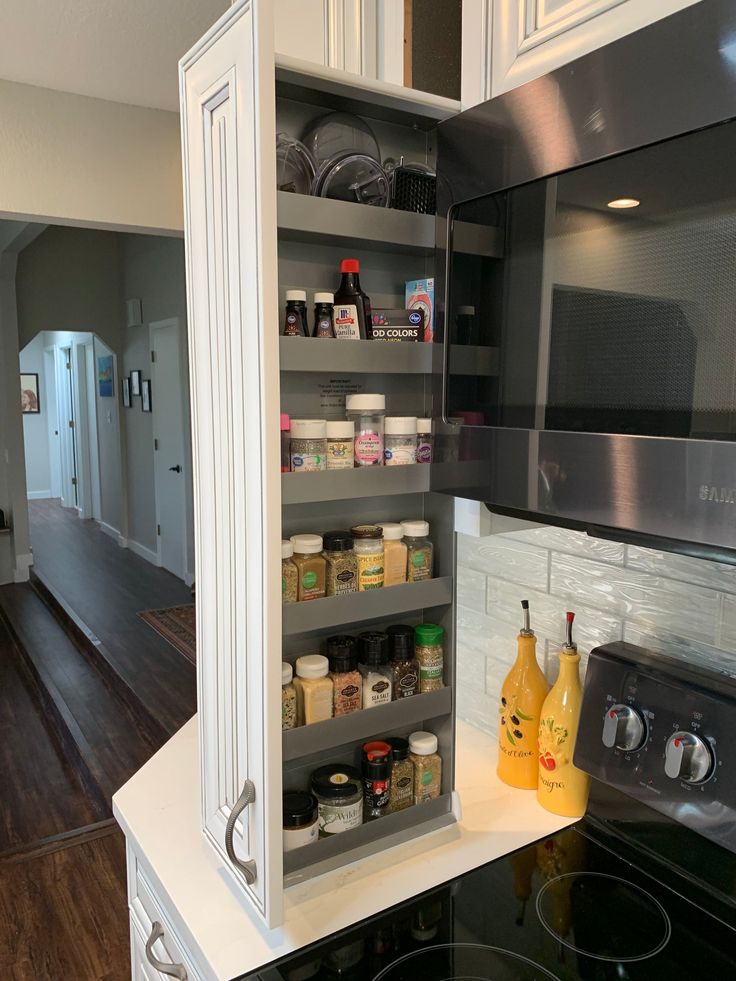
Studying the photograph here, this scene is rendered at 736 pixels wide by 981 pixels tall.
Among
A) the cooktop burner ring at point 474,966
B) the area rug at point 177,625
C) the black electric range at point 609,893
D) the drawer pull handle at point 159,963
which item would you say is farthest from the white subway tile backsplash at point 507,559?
the area rug at point 177,625

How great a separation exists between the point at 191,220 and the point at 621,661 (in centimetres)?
83

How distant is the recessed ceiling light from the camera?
2.29 ft

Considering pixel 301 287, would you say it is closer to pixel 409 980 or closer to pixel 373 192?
pixel 373 192

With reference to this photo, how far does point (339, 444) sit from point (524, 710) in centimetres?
58

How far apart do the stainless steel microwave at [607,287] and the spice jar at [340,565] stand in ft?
0.62

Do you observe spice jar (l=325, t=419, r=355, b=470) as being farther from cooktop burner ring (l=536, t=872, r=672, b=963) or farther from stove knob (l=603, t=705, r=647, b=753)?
cooktop burner ring (l=536, t=872, r=672, b=963)

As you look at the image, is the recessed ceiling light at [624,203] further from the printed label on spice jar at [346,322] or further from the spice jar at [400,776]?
the spice jar at [400,776]

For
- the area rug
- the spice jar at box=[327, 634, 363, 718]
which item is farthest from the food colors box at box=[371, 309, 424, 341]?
the area rug

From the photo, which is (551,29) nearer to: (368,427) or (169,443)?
(368,427)

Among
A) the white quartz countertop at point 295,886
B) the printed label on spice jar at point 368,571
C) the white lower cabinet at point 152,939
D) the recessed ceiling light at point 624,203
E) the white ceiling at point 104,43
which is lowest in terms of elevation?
the white lower cabinet at point 152,939

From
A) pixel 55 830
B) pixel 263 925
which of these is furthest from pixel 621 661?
pixel 55 830

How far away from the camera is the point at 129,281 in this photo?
6.41 meters

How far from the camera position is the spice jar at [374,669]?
106cm

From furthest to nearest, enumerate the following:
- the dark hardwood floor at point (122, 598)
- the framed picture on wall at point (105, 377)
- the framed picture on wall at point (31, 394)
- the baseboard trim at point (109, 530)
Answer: the framed picture on wall at point (31, 394) → the baseboard trim at point (109, 530) → the framed picture on wall at point (105, 377) → the dark hardwood floor at point (122, 598)
